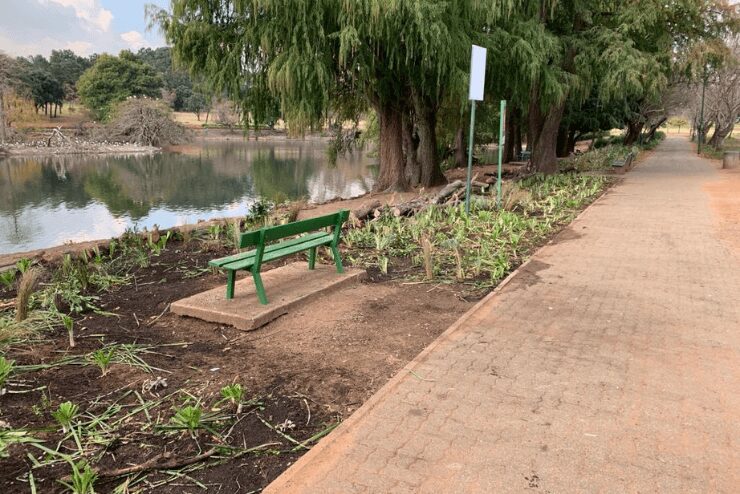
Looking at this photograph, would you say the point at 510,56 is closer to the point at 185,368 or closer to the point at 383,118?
the point at 383,118

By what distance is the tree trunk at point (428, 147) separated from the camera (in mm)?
17016

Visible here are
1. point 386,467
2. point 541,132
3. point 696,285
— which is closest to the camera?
point 386,467

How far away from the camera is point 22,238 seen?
13.8m

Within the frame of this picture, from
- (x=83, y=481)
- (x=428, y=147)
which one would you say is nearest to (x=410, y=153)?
(x=428, y=147)

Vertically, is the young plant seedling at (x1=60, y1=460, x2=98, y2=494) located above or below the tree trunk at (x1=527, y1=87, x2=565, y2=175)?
below

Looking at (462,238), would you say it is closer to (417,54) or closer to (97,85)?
(417,54)

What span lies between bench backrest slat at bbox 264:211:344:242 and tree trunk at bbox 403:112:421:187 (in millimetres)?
11947

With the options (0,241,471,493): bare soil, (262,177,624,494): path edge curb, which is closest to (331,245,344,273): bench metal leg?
(0,241,471,493): bare soil

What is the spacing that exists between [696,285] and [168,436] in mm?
5543

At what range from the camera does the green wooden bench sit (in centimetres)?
486

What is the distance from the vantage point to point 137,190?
24203 mm

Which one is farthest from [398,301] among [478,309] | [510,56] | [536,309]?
[510,56]

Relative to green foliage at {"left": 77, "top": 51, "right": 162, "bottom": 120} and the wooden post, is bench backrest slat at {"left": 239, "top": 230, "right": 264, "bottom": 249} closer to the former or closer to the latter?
the wooden post

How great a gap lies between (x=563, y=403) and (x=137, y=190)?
933 inches
